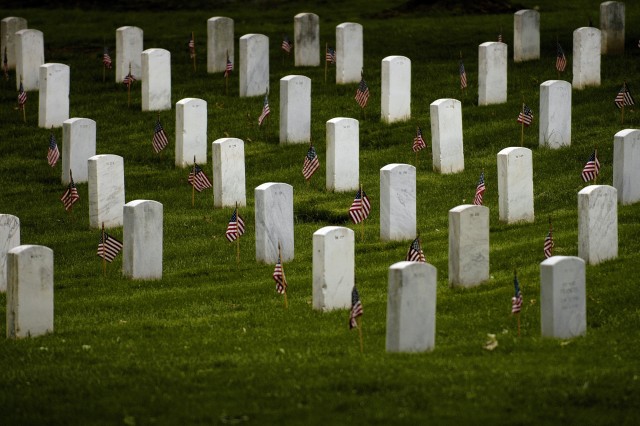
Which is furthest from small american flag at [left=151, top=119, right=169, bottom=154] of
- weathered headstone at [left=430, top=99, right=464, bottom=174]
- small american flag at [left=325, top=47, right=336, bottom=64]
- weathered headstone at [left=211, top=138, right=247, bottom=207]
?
small american flag at [left=325, top=47, right=336, bottom=64]

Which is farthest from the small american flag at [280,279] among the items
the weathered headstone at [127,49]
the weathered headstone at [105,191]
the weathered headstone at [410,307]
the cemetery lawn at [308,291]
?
the weathered headstone at [127,49]

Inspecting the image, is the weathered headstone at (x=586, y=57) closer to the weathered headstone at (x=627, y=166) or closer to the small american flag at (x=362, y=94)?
the small american flag at (x=362, y=94)

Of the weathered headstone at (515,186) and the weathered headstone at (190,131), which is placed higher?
the weathered headstone at (190,131)

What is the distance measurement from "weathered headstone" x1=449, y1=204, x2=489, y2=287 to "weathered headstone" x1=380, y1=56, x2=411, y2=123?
9567 millimetres

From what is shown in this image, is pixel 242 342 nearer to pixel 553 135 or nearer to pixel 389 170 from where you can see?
pixel 389 170

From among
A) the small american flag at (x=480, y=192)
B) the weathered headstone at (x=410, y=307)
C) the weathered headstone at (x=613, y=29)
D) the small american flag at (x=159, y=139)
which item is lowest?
the weathered headstone at (x=410, y=307)

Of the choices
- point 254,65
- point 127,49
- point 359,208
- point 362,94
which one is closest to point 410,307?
point 359,208

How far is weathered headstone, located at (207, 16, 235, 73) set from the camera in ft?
96.9

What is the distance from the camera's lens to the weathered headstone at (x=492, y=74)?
2531 centimetres

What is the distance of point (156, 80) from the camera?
26.5m

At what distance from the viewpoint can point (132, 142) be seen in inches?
979

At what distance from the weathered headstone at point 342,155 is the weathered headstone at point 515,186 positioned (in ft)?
10.8

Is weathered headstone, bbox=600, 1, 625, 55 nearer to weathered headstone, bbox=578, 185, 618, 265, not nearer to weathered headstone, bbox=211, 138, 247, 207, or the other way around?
weathered headstone, bbox=211, 138, 247, 207

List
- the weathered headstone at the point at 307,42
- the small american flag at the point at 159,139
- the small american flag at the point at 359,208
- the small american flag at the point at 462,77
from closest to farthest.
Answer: the small american flag at the point at 359,208, the small american flag at the point at 159,139, the small american flag at the point at 462,77, the weathered headstone at the point at 307,42
